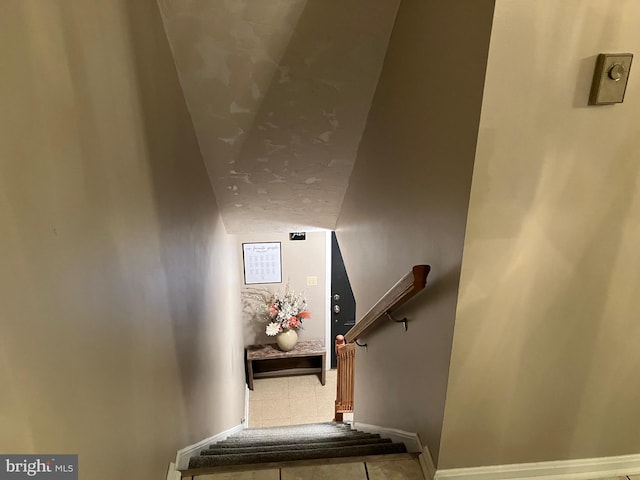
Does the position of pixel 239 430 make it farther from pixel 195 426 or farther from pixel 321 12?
pixel 321 12

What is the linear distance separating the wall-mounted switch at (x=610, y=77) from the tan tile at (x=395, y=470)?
1.42m

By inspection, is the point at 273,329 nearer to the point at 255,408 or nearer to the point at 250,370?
the point at 250,370

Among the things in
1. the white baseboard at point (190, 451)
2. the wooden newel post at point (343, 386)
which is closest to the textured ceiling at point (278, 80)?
the white baseboard at point (190, 451)

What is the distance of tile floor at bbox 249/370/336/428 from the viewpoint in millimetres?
5398

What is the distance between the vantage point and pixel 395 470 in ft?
6.08

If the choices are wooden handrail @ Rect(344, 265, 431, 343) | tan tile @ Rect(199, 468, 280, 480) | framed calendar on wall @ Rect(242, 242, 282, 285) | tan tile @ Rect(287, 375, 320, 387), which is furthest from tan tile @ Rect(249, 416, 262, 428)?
tan tile @ Rect(199, 468, 280, 480)

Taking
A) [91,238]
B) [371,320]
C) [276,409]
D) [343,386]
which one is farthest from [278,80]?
[276,409]

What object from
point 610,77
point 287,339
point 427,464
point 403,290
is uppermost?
point 610,77

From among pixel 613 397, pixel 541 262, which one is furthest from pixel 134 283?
pixel 613 397

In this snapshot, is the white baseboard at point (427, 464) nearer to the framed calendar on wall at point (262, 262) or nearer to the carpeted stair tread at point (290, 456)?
the carpeted stair tread at point (290, 456)

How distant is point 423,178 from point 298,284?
4424mm

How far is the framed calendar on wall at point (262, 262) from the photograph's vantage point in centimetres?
582

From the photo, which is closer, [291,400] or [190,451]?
[190,451]

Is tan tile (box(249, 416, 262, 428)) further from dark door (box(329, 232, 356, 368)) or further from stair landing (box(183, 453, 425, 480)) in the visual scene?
stair landing (box(183, 453, 425, 480))
